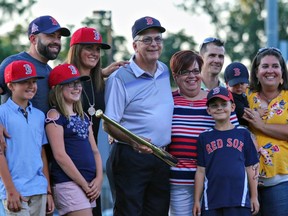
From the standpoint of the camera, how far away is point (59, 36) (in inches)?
282

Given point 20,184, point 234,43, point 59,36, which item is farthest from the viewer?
point 234,43

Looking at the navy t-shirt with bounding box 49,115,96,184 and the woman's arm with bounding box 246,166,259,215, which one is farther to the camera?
the woman's arm with bounding box 246,166,259,215

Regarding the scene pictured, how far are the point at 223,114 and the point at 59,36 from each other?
1.60 m

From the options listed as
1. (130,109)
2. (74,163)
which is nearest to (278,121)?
(130,109)

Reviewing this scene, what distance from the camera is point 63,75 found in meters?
6.88

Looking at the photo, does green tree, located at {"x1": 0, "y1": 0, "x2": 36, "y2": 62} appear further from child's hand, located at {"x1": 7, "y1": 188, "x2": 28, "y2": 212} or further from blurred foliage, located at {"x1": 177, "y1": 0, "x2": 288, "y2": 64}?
child's hand, located at {"x1": 7, "y1": 188, "x2": 28, "y2": 212}

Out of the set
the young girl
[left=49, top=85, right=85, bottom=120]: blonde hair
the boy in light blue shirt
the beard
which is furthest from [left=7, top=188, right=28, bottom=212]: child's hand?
the beard

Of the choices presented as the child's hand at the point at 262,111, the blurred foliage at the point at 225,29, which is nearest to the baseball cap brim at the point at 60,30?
the child's hand at the point at 262,111

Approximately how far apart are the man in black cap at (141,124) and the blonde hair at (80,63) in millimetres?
82

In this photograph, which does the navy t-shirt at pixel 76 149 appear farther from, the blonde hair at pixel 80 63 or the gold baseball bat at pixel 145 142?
the blonde hair at pixel 80 63

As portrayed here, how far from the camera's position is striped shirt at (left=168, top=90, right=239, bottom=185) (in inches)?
290

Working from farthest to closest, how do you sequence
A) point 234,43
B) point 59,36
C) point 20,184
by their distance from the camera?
point 234,43, point 59,36, point 20,184

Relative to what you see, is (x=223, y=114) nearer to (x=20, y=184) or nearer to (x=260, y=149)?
(x=260, y=149)

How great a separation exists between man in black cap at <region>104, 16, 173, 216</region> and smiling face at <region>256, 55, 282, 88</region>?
3.13 ft
